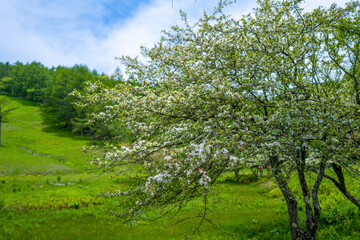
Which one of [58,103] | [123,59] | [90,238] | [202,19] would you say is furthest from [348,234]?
[58,103]

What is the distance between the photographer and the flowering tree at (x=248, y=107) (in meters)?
4.68

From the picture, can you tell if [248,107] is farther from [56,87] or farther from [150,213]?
[56,87]

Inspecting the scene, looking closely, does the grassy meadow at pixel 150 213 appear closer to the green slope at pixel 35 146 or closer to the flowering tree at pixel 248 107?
the flowering tree at pixel 248 107

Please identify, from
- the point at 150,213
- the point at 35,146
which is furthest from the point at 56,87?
the point at 150,213

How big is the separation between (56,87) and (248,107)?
88.5 meters

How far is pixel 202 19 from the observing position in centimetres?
861

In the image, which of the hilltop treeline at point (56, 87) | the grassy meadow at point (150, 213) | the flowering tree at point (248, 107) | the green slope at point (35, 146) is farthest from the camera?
the hilltop treeline at point (56, 87)

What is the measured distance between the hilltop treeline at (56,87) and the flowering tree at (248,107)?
51.9 m

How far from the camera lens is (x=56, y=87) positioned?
8131 centimetres

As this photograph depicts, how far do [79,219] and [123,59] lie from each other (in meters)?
9.72

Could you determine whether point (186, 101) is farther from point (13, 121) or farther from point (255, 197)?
point (13, 121)

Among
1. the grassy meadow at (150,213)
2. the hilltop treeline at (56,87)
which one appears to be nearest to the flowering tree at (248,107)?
the grassy meadow at (150,213)

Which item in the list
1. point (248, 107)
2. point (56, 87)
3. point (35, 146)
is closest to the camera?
point (248, 107)

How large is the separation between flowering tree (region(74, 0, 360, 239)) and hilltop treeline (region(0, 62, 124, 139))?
51910mm
